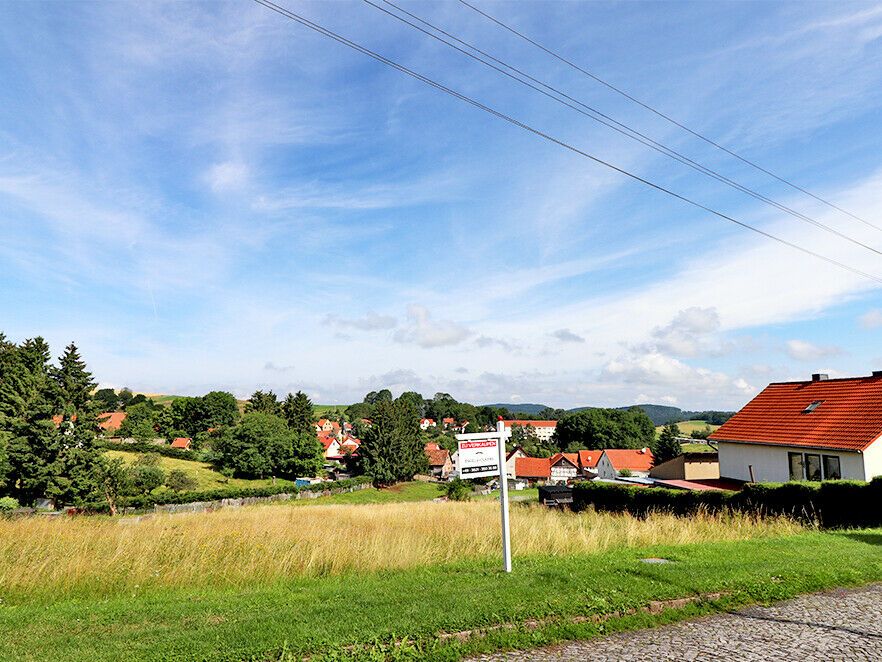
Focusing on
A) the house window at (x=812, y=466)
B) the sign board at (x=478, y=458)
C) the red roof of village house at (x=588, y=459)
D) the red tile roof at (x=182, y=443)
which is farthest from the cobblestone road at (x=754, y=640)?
the red roof of village house at (x=588, y=459)

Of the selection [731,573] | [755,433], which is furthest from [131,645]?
[755,433]

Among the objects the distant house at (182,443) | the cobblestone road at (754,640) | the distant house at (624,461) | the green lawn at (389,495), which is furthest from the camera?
the distant house at (182,443)

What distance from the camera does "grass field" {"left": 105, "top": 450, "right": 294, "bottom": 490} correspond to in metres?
60.1

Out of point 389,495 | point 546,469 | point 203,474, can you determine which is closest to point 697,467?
point 389,495

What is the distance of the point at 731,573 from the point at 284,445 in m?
69.9

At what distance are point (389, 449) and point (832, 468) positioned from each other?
61.6m

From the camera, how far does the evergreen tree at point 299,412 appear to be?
303 ft

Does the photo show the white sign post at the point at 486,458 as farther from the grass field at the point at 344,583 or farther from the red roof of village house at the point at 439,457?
the red roof of village house at the point at 439,457

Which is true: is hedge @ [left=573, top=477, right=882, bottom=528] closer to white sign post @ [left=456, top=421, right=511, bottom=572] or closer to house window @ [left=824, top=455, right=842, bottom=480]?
house window @ [left=824, top=455, right=842, bottom=480]

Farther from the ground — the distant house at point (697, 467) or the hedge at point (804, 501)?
the hedge at point (804, 501)

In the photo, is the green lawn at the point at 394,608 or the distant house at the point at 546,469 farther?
the distant house at the point at 546,469

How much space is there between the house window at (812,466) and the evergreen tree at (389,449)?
59.0 meters

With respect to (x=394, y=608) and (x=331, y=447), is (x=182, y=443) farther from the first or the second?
(x=394, y=608)

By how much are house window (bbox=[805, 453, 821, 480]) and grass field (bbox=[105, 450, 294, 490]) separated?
50.6 metres
